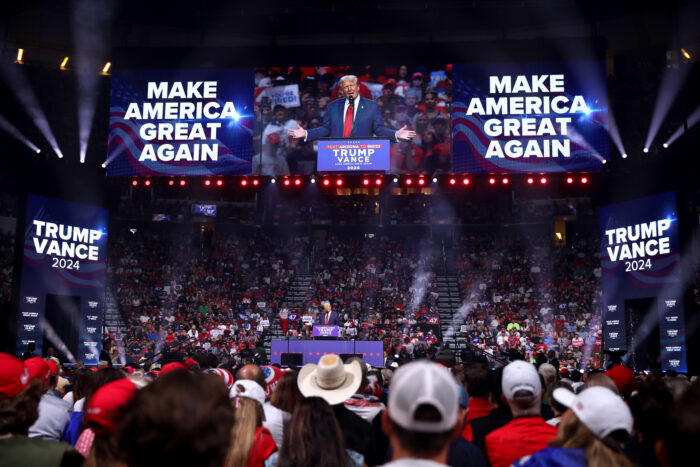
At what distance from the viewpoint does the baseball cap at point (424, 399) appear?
2080 mm

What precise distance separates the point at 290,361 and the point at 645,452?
1569 cm

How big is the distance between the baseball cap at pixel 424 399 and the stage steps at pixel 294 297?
1030 inches

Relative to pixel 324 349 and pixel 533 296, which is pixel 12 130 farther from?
pixel 533 296

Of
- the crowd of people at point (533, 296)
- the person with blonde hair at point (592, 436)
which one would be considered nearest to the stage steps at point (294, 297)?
the crowd of people at point (533, 296)

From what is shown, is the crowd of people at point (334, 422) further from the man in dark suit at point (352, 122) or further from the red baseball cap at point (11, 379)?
the man in dark suit at point (352, 122)

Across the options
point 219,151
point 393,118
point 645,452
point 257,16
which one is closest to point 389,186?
point 393,118

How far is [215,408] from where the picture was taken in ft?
6.35

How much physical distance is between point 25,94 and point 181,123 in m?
7.59

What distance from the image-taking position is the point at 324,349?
19.0m

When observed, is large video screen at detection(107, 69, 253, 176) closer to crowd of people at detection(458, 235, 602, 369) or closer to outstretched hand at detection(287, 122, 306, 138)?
outstretched hand at detection(287, 122, 306, 138)

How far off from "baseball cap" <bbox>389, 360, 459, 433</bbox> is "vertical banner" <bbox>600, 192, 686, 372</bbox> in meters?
17.6

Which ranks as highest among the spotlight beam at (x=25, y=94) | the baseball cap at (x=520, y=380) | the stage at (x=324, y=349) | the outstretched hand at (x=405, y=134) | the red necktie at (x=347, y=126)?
the spotlight beam at (x=25, y=94)

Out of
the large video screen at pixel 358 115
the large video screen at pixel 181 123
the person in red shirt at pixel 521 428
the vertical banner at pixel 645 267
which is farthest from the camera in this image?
the large video screen at pixel 181 123

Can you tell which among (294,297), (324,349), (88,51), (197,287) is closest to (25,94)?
(88,51)
